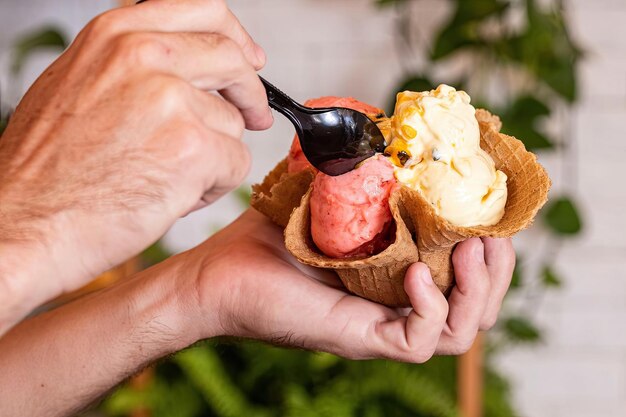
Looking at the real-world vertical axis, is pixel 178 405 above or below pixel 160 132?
below

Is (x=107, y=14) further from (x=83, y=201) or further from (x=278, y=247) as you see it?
(x=278, y=247)

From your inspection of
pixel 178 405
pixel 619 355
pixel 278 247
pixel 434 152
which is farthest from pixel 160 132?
pixel 619 355

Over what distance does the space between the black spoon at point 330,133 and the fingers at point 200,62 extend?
0.25ft

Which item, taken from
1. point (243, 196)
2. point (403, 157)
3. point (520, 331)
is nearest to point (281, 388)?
point (243, 196)

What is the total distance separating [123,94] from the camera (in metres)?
0.73

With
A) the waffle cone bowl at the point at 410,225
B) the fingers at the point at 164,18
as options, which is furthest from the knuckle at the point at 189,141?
the waffle cone bowl at the point at 410,225

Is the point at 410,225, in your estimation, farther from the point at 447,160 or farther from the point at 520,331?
the point at 520,331

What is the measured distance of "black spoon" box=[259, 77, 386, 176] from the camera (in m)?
0.92

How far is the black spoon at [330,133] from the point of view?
0.92 metres

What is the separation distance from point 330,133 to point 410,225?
163mm

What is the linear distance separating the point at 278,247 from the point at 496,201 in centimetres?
40

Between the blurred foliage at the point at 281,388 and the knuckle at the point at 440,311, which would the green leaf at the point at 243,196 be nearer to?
the blurred foliage at the point at 281,388

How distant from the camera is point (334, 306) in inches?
43.3

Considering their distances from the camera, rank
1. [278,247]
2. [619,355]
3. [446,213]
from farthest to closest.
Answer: [619,355], [278,247], [446,213]
